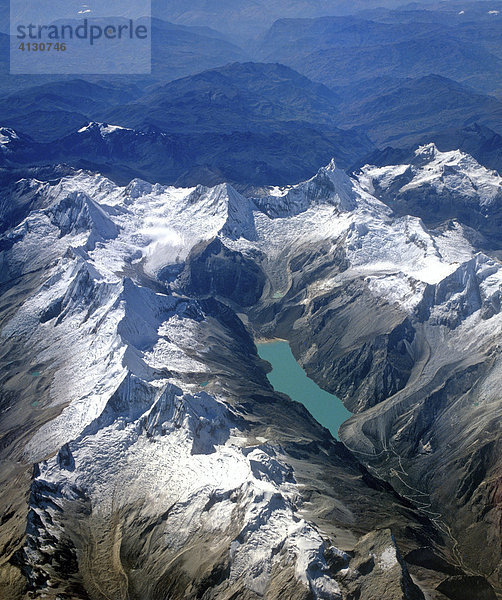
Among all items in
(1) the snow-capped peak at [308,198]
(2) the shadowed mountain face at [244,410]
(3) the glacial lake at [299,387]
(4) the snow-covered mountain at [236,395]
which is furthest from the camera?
(1) the snow-capped peak at [308,198]

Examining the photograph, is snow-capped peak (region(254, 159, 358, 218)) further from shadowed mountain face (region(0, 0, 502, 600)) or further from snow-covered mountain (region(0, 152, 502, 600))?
shadowed mountain face (region(0, 0, 502, 600))

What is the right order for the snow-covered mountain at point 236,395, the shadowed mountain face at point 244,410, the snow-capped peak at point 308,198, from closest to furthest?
the shadowed mountain face at point 244,410 < the snow-covered mountain at point 236,395 < the snow-capped peak at point 308,198

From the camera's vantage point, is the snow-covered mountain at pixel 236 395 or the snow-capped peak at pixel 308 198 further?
the snow-capped peak at pixel 308 198

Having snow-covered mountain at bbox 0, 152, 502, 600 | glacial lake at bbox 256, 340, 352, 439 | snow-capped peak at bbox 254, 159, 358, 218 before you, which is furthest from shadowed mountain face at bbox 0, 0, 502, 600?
glacial lake at bbox 256, 340, 352, 439

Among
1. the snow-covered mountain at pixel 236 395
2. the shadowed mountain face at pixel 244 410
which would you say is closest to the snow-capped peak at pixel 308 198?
the snow-covered mountain at pixel 236 395

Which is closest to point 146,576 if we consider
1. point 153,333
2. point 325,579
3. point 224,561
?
point 224,561

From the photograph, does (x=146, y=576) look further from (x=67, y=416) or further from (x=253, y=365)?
(x=253, y=365)

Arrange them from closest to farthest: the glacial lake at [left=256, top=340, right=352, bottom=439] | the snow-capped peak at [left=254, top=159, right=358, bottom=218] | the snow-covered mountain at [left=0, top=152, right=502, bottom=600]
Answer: the snow-covered mountain at [left=0, top=152, right=502, bottom=600] < the glacial lake at [left=256, top=340, right=352, bottom=439] < the snow-capped peak at [left=254, top=159, right=358, bottom=218]

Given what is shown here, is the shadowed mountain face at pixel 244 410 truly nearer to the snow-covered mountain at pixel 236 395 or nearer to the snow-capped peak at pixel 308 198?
the snow-covered mountain at pixel 236 395
